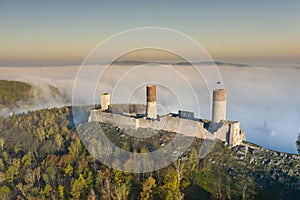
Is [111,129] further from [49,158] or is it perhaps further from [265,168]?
[265,168]

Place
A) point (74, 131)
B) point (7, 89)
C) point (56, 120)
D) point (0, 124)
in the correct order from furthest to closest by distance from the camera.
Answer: point (7, 89) → point (0, 124) → point (56, 120) → point (74, 131)

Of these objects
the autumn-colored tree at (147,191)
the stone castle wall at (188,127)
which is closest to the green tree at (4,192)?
the autumn-colored tree at (147,191)

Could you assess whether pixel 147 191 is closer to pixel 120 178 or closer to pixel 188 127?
pixel 120 178

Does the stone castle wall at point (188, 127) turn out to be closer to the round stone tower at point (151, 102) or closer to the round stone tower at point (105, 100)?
the round stone tower at point (151, 102)

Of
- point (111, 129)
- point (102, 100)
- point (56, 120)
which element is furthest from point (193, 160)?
point (56, 120)

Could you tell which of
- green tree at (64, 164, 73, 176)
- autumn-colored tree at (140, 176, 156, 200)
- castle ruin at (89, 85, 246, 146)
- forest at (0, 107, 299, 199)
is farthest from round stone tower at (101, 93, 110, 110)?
autumn-colored tree at (140, 176, 156, 200)

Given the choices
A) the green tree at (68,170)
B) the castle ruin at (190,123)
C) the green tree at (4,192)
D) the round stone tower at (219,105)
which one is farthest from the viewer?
the round stone tower at (219,105)
